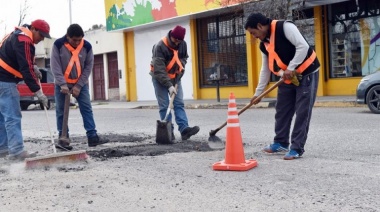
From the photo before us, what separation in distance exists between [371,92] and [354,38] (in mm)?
6561

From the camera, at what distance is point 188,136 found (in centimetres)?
839

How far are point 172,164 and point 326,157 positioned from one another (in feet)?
5.99

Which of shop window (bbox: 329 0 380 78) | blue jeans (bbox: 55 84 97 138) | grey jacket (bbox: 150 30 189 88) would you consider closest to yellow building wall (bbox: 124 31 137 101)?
shop window (bbox: 329 0 380 78)

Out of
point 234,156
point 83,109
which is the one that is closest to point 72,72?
point 83,109

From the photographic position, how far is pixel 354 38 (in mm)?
18391

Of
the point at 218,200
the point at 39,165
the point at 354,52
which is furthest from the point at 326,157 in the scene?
the point at 354,52

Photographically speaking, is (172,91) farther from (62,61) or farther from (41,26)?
(41,26)

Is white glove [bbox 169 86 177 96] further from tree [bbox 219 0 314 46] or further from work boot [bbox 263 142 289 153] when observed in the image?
tree [bbox 219 0 314 46]

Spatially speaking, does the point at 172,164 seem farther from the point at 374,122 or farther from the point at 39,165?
the point at 374,122

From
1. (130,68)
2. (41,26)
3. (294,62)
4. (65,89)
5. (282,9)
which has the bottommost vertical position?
(65,89)

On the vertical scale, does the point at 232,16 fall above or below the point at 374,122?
above

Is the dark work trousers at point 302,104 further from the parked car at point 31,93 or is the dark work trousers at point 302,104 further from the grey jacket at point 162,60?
the parked car at point 31,93

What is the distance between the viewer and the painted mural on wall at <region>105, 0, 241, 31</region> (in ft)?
70.4

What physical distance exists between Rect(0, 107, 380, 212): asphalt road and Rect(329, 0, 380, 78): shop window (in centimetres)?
1153
